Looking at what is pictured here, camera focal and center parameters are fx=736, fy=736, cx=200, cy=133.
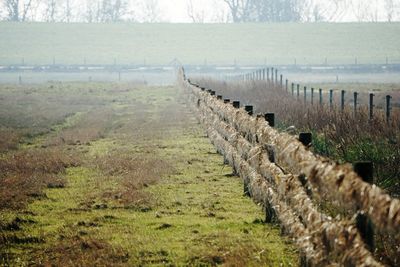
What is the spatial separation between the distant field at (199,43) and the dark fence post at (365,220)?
83174 millimetres

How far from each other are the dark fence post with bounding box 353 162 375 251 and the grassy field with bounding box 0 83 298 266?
94.5 inches

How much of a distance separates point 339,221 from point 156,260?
2838 millimetres

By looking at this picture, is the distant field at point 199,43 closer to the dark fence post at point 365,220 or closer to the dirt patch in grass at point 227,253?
the dirt patch in grass at point 227,253

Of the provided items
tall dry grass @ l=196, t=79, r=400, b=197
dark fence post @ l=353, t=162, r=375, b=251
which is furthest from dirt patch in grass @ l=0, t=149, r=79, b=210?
dark fence post @ l=353, t=162, r=375, b=251

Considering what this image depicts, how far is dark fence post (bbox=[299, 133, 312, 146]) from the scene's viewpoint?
7.61 meters

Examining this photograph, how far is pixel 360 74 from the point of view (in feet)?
266

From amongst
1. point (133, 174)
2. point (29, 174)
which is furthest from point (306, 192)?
point (29, 174)

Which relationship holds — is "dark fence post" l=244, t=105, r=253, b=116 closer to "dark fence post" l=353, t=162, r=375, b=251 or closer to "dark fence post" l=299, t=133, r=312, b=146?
"dark fence post" l=299, t=133, r=312, b=146

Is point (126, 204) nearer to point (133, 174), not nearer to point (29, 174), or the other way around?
point (133, 174)

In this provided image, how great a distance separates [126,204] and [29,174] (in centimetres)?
329

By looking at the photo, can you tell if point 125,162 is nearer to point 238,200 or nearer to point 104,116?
point 238,200

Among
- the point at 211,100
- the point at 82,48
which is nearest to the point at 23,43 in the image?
the point at 82,48

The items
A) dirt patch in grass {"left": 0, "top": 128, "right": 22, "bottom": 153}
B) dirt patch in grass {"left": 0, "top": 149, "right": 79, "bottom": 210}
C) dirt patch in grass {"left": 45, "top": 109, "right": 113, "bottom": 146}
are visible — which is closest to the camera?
dirt patch in grass {"left": 0, "top": 149, "right": 79, "bottom": 210}

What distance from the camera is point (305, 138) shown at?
7.66 meters
